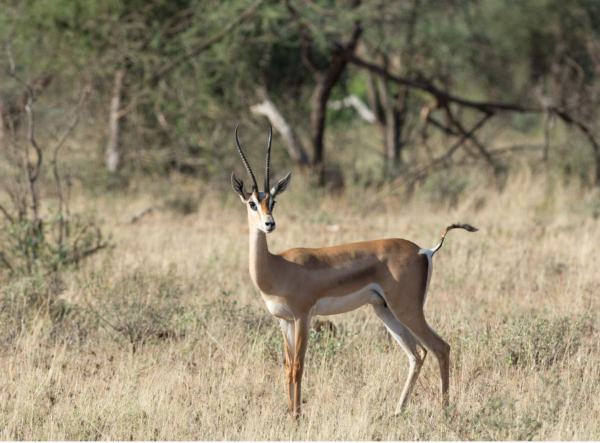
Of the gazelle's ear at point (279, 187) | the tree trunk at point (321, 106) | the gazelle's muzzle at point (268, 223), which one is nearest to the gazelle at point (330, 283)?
the gazelle's ear at point (279, 187)

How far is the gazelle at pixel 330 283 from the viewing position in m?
4.56

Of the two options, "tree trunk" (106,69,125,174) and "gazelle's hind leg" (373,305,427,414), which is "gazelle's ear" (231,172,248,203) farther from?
"tree trunk" (106,69,125,174)

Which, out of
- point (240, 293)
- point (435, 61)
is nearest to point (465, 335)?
point (240, 293)

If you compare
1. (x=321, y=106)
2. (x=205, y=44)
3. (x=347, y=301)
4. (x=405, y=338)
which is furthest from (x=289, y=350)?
(x=321, y=106)

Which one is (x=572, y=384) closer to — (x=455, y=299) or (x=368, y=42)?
(x=455, y=299)

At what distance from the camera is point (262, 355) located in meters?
5.68

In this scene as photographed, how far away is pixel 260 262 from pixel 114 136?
9.86 metres

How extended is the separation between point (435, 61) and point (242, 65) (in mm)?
5601

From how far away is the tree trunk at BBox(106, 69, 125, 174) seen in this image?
44.0 ft

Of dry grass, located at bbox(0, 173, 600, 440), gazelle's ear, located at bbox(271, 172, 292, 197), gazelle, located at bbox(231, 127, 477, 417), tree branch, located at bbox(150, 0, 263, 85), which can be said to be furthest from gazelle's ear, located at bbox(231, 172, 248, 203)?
tree branch, located at bbox(150, 0, 263, 85)

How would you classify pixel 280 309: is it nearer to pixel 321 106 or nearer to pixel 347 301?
pixel 347 301

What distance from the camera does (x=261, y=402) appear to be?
4957 millimetres

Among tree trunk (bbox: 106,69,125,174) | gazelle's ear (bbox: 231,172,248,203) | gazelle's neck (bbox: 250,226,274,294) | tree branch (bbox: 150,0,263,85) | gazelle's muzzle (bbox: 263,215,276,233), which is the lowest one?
gazelle's neck (bbox: 250,226,274,294)

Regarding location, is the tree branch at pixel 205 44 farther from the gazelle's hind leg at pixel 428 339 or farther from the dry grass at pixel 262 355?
the gazelle's hind leg at pixel 428 339
